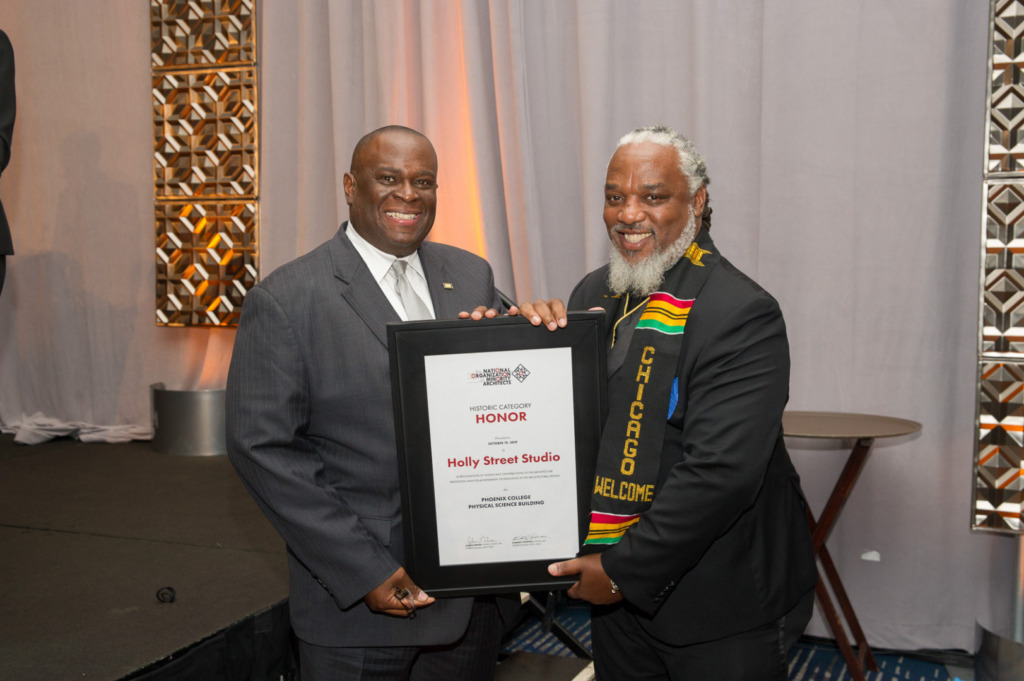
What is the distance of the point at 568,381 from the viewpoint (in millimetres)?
1797

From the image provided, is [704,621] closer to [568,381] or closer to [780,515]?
[780,515]

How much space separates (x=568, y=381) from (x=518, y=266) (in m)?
2.55

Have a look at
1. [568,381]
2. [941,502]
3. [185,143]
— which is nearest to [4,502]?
[185,143]

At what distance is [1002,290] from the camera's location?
3266mm

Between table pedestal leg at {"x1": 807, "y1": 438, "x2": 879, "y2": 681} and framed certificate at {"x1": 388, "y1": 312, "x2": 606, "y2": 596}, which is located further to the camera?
table pedestal leg at {"x1": 807, "y1": 438, "x2": 879, "y2": 681}

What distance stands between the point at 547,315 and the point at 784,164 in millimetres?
2404

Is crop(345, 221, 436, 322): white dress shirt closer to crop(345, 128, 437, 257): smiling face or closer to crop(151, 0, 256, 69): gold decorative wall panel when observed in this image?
crop(345, 128, 437, 257): smiling face

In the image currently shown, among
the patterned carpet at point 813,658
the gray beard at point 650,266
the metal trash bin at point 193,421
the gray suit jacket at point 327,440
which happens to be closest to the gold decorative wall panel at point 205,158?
the metal trash bin at point 193,421

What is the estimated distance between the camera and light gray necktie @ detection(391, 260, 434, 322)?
2.03 meters

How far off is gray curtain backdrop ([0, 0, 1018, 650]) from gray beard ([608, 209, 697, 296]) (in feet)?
6.62

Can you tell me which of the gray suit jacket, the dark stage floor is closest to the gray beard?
the gray suit jacket

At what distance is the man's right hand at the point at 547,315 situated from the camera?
1758 millimetres

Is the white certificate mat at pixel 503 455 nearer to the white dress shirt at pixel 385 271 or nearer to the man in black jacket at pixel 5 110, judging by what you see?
the white dress shirt at pixel 385 271

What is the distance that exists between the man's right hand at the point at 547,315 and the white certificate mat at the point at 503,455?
0.06 metres
